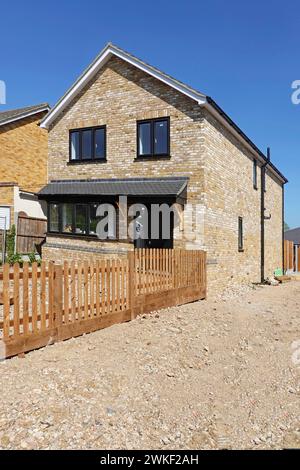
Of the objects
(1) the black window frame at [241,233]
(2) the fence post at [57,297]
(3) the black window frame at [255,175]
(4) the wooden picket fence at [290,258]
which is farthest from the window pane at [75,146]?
(4) the wooden picket fence at [290,258]

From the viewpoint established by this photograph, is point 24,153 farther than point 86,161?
Yes

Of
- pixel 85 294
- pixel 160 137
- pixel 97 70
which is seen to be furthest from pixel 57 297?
pixel 97 70

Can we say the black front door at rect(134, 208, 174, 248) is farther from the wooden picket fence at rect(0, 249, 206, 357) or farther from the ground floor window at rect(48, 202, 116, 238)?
the wooden picket fence at rect(0, 249, 206, 357)

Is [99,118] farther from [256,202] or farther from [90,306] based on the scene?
[90,306]

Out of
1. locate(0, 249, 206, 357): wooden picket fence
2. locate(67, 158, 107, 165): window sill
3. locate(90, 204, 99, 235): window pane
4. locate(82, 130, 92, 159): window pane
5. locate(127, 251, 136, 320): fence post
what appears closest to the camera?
locate(0, 249, 206, 357): wooden picket fence

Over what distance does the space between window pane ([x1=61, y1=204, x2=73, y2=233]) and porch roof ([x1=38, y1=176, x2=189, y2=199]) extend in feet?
2.36

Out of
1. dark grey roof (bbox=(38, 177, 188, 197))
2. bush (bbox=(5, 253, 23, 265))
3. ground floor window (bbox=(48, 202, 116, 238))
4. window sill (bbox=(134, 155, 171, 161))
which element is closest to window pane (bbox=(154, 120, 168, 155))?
window sill (bbox=(134, 155, 171, 161))

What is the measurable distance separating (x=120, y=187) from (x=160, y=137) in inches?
106

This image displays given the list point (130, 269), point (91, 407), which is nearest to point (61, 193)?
point (130, 269)

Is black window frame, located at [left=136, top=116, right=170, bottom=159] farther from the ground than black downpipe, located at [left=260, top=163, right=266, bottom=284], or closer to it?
farther from the ground

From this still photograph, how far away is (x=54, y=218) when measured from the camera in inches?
675

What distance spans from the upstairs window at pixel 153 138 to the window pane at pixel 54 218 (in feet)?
16.8

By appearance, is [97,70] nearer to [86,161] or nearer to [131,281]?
[86,161]

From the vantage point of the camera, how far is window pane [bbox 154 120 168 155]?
14373 millimetres
